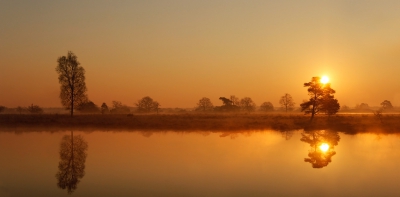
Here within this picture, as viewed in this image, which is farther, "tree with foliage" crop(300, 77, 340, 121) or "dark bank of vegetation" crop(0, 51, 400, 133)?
"tree with foliage" crop(300, 77, 340, 121)

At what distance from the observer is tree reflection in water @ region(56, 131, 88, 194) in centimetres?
1558

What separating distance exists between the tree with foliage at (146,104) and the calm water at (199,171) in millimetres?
158116

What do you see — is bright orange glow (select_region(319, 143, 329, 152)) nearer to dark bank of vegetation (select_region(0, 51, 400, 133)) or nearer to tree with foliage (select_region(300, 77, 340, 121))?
dark bank of vegetation (select_region(0, 51, 400, 133))

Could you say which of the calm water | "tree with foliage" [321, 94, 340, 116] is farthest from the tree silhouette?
the calm water

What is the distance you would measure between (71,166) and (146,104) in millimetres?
169271

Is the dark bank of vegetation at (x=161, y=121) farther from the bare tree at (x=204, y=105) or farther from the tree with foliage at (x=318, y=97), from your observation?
the bare tree at (x=204, y=105)

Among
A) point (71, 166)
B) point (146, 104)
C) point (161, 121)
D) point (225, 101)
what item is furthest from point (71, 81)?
point (146, 104)

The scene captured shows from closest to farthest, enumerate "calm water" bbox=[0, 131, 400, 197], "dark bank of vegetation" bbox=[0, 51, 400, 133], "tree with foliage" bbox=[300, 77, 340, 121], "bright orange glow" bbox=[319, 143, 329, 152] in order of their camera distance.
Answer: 1. "calm water" bbox=[0, 131, 400, 197]
2. "bright orange glow" bbox=[319, 143, 329, 152]
3. "dark bank of vegetation" bbox=[0, 51, 400, 133]
4. "tree with foliage" bbox=[300, 77, 340, 121]

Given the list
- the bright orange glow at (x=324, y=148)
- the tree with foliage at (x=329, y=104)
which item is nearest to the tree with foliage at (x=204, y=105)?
the tree with foliage at (x=329, y=104)

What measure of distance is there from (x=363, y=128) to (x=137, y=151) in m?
37.6

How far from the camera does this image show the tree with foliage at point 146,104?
185625 mm

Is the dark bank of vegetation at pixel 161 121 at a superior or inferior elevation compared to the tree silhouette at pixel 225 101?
inferior

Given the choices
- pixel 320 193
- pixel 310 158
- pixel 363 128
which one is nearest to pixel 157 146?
pixel 310 158

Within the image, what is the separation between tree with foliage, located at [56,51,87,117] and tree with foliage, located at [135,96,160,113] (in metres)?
121
